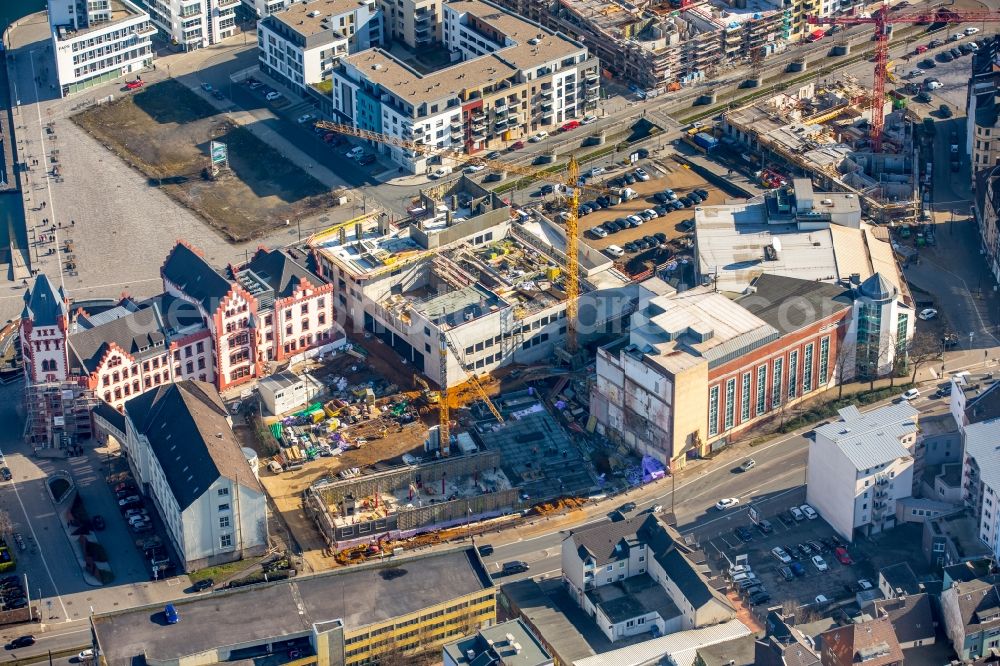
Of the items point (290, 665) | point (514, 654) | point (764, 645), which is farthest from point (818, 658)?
point (290, 665)

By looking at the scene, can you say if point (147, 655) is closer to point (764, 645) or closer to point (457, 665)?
point (457, 665)

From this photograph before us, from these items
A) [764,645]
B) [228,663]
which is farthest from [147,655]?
[764,645]

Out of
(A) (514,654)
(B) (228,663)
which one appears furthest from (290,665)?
(A) (514,654)

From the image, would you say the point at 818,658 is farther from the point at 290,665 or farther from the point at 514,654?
the point at 290,665
